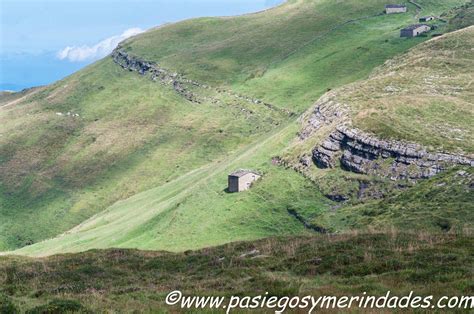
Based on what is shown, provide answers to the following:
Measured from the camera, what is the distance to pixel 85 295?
2789 cm

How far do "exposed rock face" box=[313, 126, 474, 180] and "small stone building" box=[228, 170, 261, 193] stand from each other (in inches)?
356

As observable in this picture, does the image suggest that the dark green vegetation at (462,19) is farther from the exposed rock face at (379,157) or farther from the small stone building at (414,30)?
the exposed rock face at (379,157)

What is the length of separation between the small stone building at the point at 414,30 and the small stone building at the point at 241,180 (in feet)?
358

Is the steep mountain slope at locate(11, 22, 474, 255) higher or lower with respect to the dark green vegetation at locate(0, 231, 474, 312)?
lower

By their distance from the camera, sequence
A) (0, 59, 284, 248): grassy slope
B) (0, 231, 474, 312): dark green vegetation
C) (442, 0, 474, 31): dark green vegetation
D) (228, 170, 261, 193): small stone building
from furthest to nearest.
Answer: (442, 0, 474, 31): dark green vegetation < (0, 59, 284, 248): grassy slope < (228, 170, 261, 193): small stone building < (0, 231, 474, 312): dark green vegetation

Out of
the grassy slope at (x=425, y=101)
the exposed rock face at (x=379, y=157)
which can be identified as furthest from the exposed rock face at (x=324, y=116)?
the exposed rock face at (x=379, y=157)

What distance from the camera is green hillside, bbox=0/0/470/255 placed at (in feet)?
247

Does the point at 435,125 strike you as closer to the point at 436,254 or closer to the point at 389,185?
the point at 389,185

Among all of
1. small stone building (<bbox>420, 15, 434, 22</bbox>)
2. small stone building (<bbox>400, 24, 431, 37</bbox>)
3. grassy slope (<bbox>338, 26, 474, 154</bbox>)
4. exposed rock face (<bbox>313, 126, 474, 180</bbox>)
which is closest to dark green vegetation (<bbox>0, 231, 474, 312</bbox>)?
exposed rock face (<bbox>313, 126, 474, 180</bbox>)

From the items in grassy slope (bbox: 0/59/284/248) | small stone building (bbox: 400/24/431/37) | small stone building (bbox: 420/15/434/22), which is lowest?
grassy slope (bbox: 0/59/284/248)

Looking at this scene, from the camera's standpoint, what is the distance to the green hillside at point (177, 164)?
75.4 metres

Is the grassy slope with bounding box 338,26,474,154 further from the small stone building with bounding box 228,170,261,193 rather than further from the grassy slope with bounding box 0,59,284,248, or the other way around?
the grassy slope with bounding box 0,59,284,248

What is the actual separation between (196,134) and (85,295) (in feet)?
446

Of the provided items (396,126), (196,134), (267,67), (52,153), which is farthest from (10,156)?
(396,126)
